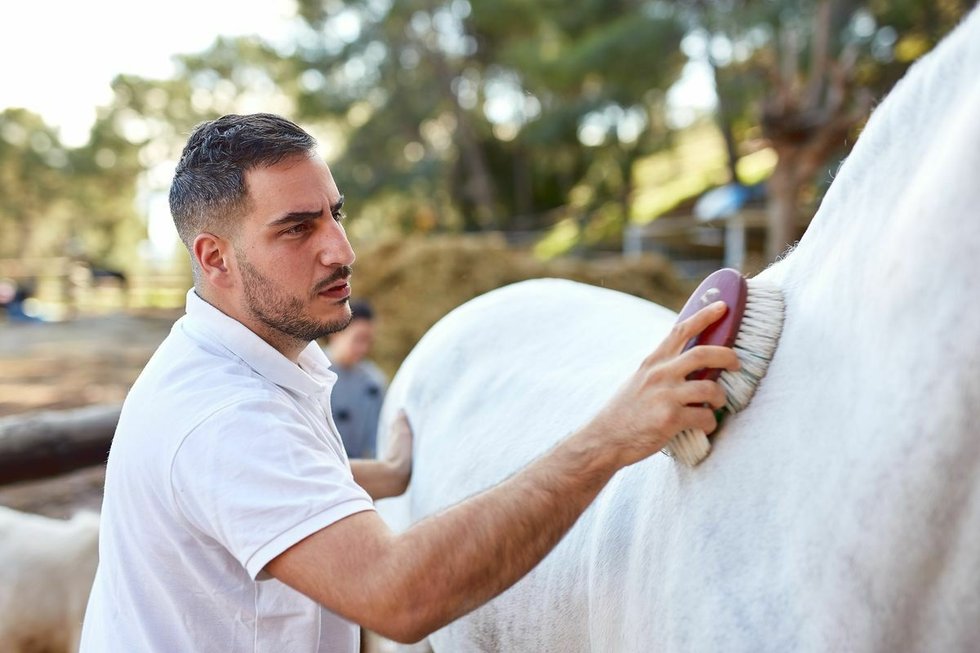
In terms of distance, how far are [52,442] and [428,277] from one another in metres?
5.45

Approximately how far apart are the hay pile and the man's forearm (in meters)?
7.24

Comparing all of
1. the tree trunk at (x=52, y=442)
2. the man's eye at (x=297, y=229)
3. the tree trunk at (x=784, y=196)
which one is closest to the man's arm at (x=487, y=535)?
the man's eye at (x=297, y=229)

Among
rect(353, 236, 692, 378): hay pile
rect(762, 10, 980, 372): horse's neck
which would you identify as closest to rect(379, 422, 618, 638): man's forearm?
rect(762, 10, 980, 372): horse's neck

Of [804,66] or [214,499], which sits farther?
[804,66]

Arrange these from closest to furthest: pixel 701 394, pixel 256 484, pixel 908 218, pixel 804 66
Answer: pixel 908 218
pixel 701 394
pixel 256 484
pixel 804 66

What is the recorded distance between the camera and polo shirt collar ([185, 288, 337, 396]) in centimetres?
148

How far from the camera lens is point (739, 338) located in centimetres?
116

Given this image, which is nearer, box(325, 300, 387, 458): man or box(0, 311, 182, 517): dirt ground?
box(325, 300, 387, 458): man

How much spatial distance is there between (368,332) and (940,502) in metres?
4.03

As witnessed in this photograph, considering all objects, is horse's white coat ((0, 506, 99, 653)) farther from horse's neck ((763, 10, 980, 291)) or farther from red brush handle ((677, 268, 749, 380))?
horse's neck ((763, 10, 980, 291))

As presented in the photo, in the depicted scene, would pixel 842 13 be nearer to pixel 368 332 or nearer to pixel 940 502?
pixel 368 332

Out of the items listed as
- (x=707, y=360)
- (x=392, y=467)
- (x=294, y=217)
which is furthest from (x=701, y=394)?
(x=392, y=467)

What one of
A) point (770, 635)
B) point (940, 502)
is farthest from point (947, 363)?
point (770, 635)

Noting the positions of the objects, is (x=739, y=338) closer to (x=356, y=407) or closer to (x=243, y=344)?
(x=243, y=344)
